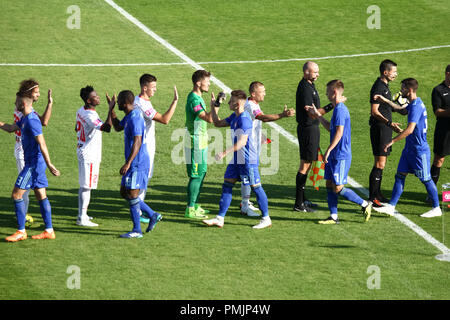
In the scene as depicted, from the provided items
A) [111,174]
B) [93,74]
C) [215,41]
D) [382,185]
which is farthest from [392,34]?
[111,174]

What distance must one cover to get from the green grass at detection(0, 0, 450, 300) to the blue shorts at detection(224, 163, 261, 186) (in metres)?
0.80

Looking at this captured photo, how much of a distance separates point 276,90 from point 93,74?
5.19 metres

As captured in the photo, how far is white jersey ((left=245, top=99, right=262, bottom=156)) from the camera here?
41.2 ft

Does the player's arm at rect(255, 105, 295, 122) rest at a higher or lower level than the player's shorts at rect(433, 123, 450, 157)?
higher

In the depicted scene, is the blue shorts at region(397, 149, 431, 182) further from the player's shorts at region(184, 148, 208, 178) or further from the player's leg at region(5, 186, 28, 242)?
the player's leg at region(5, 186, 28, 242)

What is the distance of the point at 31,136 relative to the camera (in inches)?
448

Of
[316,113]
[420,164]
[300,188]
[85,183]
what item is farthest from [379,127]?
[85,183]

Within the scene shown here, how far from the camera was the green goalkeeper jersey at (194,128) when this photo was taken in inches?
A: 493

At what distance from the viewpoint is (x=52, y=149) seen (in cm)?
1636

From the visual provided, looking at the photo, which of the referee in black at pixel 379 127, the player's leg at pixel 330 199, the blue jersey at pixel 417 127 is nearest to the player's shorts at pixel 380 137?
the referee in black at pixel 379 127

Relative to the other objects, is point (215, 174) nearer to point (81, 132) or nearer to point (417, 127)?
point (81, 132)

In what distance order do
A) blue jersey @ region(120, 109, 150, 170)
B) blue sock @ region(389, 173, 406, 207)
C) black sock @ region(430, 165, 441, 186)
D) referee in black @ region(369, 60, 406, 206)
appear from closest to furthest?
blue jersey @ region(120, 109, 150, 170)
blue sock @ region(389, 173, 406, 207)
referee in black @ region(369, 60, 406, 206)
black sock @ region(430, 165, 441, 186)

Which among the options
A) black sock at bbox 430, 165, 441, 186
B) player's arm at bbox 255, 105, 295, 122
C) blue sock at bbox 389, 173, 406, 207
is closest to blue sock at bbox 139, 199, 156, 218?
player's arm at bbox 255, 105, 295, 122

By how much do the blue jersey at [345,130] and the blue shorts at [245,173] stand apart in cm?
129
